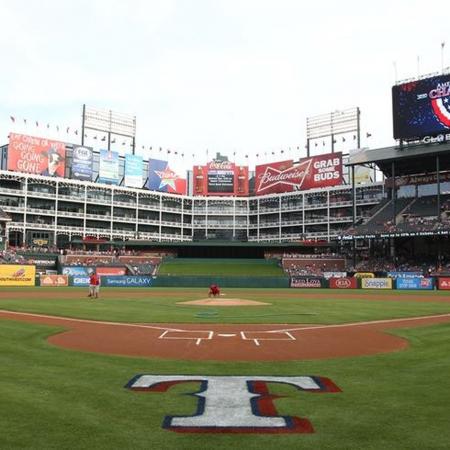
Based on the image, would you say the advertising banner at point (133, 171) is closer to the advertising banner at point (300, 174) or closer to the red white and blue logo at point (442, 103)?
the advertising banner at point (300, 174)

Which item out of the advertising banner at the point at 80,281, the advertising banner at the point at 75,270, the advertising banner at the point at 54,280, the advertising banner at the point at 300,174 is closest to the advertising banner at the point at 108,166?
the advertising banner at the point at 300,174

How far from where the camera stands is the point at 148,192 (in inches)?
4530

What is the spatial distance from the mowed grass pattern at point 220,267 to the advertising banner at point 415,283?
24.7m

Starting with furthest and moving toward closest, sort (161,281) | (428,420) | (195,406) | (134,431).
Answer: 1. (161,281)
2. (195,406)
3. (428,420)
4. (134,431)

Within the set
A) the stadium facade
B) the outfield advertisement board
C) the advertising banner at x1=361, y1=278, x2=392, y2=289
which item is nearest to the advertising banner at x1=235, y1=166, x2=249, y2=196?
the outfield advertisement board

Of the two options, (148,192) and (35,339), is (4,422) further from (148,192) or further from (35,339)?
(148,192)

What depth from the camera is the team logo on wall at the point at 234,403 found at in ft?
24.8

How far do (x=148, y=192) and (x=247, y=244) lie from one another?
91.7ft

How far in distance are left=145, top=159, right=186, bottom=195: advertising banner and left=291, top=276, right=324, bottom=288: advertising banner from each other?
53978mm

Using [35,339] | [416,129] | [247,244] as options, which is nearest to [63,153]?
[247,244]

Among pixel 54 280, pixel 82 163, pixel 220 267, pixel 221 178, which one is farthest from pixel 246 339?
pixel 221 178

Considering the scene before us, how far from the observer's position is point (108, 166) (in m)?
106

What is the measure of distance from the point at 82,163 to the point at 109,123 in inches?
616

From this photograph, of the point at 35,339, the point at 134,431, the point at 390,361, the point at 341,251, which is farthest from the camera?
the point at 341,251
